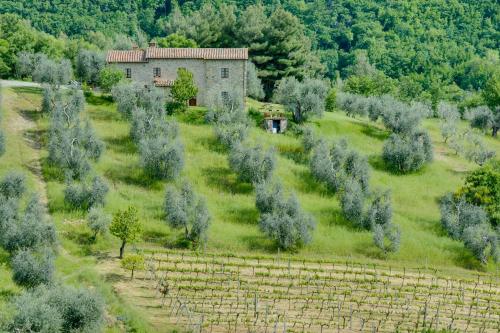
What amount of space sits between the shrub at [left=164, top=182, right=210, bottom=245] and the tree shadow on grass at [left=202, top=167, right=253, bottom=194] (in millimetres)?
7039

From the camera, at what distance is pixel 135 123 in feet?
251

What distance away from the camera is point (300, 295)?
5459 centimetres

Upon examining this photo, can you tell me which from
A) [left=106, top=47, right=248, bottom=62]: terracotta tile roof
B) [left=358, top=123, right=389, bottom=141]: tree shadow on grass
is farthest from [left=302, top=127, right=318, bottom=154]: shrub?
[left=106, top=47, right=248, bottom=62]: terracotta tile roof

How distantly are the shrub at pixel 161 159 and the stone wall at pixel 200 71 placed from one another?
16.5m

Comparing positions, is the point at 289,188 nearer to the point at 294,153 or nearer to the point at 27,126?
the point at 294,153

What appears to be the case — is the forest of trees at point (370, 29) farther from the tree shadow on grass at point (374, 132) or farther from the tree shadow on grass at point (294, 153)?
the tree shadow on grass at point (294, 153)

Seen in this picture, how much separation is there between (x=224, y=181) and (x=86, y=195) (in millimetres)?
14112

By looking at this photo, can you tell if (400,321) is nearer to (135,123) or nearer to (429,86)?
(135,123)

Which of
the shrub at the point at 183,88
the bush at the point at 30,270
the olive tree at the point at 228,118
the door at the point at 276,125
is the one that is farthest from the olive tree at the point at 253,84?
the bush at the point at 30,270

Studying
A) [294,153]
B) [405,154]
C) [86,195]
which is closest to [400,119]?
[405,154]

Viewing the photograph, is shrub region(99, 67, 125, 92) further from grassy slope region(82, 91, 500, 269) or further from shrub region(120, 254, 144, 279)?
shrub region(120, 254, 144, 279)

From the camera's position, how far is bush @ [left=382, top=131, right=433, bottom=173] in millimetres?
78875

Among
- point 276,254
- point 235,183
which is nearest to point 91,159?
point 235,183

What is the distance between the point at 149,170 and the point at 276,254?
15.6 m
